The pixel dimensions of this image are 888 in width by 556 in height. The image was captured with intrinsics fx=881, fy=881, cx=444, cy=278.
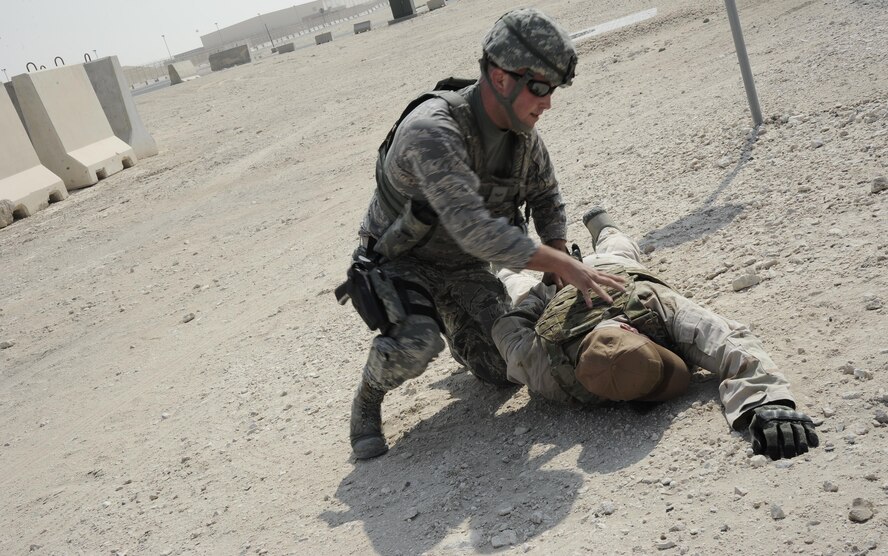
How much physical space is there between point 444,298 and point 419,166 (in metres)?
0.91

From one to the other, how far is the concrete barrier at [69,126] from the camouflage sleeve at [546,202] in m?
10.9

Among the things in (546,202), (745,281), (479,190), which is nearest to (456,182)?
(479,190)

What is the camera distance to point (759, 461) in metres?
2.91

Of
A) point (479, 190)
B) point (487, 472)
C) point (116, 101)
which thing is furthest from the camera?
point (116, 101)

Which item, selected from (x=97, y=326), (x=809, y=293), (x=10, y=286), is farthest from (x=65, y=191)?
(x=809, y=293)

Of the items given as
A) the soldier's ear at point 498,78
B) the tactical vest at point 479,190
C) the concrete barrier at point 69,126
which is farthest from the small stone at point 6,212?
the soldier's ear at point 498,78

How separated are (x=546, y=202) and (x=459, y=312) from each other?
2.26ft

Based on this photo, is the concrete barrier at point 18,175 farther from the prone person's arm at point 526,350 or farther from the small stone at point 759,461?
the small stone at point 759,461

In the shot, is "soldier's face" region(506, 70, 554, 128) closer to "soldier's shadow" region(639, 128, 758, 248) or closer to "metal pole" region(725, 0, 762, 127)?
"soldier's shadow" region(639, 128, 758, 248)

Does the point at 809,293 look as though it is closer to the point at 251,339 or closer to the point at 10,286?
the point at 251,339

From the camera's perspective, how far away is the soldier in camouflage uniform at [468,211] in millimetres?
3494

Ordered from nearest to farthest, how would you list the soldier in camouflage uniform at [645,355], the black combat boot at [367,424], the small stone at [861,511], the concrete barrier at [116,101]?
1. the small stone at [861,511]
2. the soldier in camouflage uniform at [645,355]
3. the black combat boot at [367,424]
4. the concrete barrier at [116,101]

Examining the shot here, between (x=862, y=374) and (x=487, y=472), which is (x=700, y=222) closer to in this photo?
(x=862, y=374)

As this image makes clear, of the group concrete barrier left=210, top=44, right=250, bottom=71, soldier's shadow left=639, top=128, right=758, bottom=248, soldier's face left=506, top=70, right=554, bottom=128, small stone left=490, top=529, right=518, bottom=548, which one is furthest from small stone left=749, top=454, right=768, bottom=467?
concrete barrier left=210, top=44, right=250, bottom=71
